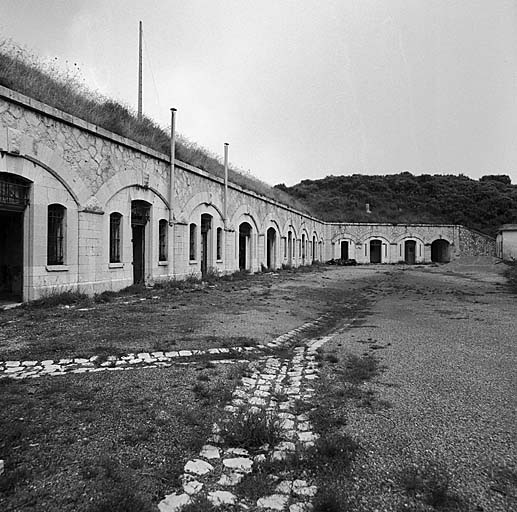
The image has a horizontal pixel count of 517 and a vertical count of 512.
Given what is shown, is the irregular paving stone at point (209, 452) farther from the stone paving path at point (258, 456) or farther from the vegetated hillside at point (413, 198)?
the vegetated hillside at point (413, 198)

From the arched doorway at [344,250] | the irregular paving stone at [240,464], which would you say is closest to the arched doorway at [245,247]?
the irregular paving stone at [240,464]

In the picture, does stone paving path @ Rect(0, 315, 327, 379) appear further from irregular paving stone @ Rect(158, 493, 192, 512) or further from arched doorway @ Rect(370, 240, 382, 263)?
arched doorway @ Rect(370, 240, 382, 263)

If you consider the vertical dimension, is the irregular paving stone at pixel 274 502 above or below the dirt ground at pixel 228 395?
below

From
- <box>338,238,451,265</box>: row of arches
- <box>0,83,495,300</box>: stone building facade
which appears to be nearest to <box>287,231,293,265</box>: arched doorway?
<box>0,83,495,300</box>: stone building facade

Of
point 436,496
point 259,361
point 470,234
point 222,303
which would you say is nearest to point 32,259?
point 222,303

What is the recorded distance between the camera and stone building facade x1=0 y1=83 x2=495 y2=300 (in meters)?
9.12

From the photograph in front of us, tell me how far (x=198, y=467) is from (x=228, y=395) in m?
1.29

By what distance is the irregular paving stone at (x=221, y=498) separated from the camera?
99.6 inches

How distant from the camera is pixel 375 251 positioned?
4259 cm

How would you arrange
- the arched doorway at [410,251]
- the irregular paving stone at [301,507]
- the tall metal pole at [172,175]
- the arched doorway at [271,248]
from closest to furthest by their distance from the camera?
1. the irregular paving stone at [301,507]
2. the tall metal pole at [172,175]
3. the arched doorway at [271,248]
4. the arched doorway at [410,251]

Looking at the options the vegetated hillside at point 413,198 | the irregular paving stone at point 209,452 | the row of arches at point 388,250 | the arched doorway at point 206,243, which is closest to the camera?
the irregular paving stone at point 209,452

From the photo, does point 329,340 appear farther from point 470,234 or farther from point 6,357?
point 470,234

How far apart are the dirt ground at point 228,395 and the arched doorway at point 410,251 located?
112ft

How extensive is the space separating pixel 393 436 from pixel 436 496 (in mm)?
803
